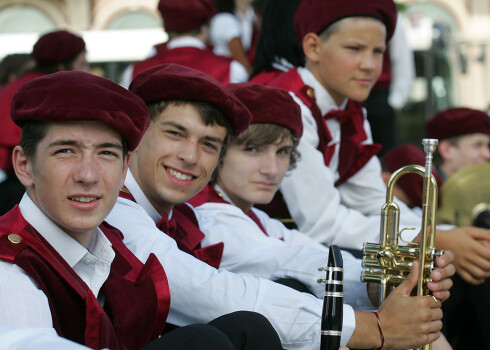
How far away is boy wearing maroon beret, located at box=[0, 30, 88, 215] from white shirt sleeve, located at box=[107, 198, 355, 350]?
2338mm

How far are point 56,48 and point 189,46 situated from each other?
33.0 inches

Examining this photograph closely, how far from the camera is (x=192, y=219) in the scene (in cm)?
329

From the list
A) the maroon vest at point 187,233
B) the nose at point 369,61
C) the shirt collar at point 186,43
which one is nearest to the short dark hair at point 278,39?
the nose at point 369,61

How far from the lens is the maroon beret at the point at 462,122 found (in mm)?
5906

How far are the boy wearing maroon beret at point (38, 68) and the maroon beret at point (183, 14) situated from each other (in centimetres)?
58

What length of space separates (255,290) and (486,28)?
73.6ft

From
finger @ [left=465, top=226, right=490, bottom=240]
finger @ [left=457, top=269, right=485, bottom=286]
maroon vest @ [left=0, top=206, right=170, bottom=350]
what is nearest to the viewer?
maroon vest @ [left=0, top=206, right=170, bottom=350]

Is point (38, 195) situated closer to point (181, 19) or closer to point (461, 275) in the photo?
point (461, 275)

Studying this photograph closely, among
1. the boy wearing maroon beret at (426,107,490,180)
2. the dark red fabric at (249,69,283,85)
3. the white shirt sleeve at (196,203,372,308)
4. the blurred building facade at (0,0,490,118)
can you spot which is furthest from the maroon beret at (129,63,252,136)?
Answer: the blurred building facade at (0,0,490,118)

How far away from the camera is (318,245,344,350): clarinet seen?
2.55m

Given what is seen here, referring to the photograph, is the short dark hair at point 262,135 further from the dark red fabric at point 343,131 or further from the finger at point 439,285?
the finger at point 439,285

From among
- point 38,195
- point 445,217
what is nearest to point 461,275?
point 445,217

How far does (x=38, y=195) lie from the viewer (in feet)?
7.32

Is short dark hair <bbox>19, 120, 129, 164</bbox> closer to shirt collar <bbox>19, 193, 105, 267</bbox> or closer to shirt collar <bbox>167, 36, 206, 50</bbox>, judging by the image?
shirt collar <bbox>19, 193, 105, 267</bbox>
